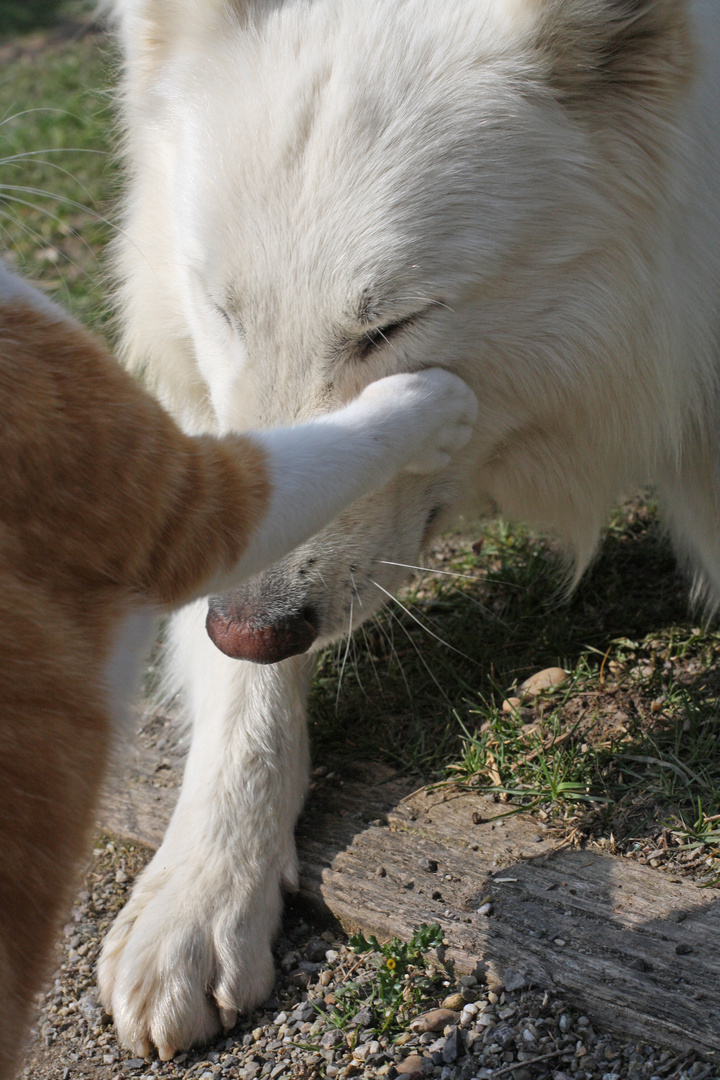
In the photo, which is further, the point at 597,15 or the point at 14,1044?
the point at 597,15

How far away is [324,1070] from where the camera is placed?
1.96 m

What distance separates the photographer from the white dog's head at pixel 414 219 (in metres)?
2.12

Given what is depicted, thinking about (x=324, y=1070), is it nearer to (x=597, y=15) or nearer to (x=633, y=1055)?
(x=633, y=1055)

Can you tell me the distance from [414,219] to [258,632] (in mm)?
917

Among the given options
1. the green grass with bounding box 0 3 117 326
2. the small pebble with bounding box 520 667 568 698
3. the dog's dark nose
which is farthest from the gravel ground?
the green grass with bounding box 0 3 117 326

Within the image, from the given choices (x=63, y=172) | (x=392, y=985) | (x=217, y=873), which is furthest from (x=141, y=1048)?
(x=63, y=172)

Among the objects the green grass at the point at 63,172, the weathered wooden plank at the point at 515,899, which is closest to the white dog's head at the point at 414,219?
the weathered wooden plank at the point at 515,899

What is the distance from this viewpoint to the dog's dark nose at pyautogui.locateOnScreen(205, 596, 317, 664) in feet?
7.14

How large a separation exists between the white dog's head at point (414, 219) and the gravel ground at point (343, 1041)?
2.25ft

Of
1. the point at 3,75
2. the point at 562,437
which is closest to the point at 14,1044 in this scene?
the point at 562,437

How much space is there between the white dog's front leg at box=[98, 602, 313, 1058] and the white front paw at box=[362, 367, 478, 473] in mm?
718

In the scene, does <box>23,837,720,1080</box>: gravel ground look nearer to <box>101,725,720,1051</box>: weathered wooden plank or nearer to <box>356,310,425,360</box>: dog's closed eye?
<box>101,725,720,1051</box>: weathered wooden plank

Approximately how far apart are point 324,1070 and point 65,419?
51.5 inches

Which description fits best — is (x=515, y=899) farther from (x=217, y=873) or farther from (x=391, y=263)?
(x=391, y=263)
